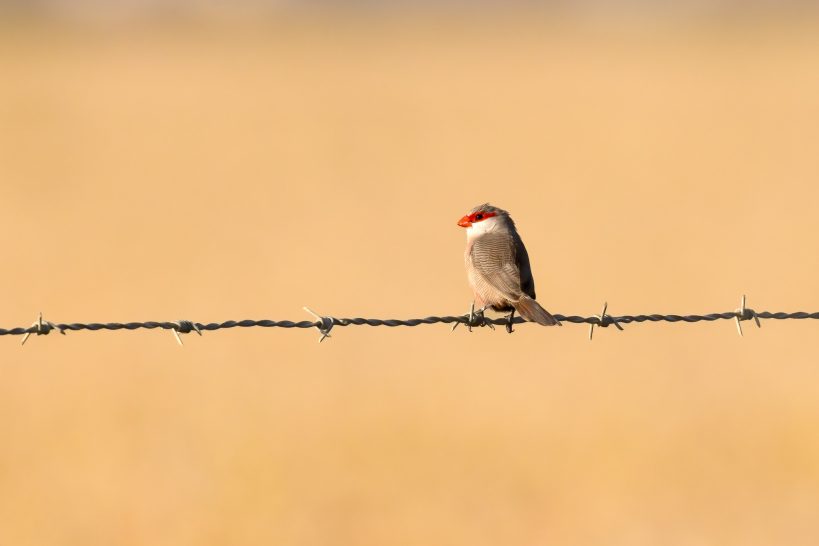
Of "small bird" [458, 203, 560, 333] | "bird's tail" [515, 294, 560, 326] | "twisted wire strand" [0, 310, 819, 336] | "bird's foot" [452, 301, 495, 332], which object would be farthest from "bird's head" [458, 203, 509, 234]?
"bird's foot" [452, 301, 495, 332]

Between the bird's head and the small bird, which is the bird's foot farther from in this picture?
the bird's head

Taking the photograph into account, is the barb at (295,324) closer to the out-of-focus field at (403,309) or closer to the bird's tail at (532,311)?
the bird's tail at (532,311)

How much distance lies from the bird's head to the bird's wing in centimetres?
28

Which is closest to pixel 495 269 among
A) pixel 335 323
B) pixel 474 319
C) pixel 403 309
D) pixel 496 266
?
pixel 496 266

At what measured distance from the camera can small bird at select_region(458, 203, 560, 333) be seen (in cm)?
909

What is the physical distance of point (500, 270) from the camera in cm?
938

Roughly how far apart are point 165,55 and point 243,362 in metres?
55.3

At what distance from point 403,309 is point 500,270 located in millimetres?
11856

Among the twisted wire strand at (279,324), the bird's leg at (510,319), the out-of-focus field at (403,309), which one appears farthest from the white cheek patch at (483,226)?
the out-of-focus field at (403,309)

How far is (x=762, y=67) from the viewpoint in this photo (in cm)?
5503

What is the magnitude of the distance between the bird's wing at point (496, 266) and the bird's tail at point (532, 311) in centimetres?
5

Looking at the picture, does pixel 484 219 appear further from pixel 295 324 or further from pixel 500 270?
pixel 295 324

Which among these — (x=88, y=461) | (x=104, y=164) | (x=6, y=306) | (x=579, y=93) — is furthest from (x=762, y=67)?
(x=88, y=461)

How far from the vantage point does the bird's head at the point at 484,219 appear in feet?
34.1
